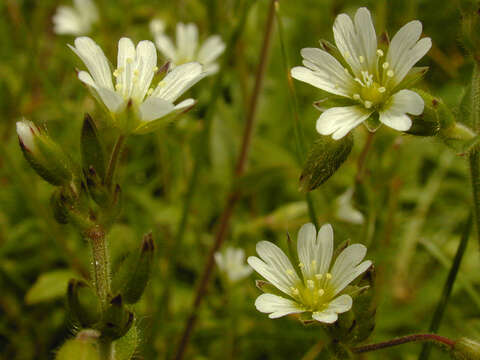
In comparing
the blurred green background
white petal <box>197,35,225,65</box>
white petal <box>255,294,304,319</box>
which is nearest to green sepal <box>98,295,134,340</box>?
white petal <box>255,294,304,319</box>

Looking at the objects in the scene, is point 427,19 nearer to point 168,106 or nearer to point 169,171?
point 169,171

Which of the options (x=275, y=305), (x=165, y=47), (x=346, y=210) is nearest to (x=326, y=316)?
(x=275, y=305)

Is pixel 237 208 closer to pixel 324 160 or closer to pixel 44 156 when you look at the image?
pixel 324 160

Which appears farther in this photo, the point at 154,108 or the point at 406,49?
the point at 406,49

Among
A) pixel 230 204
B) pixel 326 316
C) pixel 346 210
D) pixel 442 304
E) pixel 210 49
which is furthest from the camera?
pixel 210 49

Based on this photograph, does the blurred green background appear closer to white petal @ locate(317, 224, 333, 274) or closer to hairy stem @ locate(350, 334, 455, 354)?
white petal @ locate(317, 224, 333, 274)

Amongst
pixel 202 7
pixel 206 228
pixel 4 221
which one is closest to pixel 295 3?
pixel 202 7
